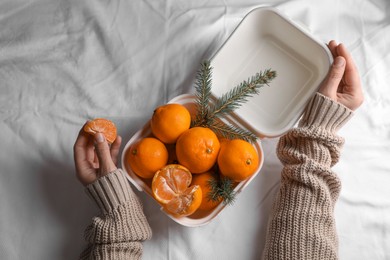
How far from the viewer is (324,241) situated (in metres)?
0.72

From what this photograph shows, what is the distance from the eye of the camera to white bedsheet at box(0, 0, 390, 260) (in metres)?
0.84

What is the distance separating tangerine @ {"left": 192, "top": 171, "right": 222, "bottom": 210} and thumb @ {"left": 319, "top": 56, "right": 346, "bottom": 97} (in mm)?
286

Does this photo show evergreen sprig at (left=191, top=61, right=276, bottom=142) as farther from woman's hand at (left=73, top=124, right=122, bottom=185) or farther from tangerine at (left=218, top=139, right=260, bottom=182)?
woman's hand at (left=73, top=124, right=122, bottom=185)

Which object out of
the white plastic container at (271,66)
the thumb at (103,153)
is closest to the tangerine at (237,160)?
the white plastic container at (271,66)

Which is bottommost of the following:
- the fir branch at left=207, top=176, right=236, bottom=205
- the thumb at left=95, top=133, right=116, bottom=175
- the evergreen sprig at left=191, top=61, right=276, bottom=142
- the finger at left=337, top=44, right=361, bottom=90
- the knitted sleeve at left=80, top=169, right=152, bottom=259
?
the knitted sleeve at left=80, top=169, right=152, bottom=259

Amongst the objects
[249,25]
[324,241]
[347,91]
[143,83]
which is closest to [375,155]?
[347,91]

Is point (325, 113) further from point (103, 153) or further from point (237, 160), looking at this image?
point (103, 153)

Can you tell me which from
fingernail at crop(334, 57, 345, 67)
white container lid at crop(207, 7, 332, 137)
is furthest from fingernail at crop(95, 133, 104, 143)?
fingernail at crop(334, 57, 345, 67)

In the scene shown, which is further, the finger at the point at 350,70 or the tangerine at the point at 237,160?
the finger at the point at 350,70

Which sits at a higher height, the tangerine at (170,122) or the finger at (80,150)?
the tangerine at (170,122)

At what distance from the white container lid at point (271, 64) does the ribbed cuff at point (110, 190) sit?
0.27m

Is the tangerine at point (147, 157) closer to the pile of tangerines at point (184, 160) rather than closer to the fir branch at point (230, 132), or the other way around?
the pile of tangerines at point (184, 160)

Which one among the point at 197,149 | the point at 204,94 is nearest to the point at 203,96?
the point at 204,94

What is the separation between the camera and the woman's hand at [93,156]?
74 cm
